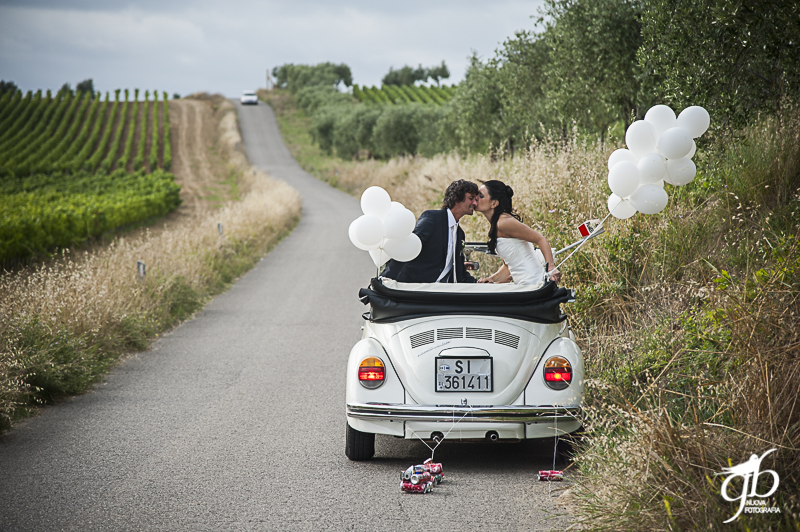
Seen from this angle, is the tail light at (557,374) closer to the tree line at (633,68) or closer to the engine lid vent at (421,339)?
the engine lid vent at (421,339)

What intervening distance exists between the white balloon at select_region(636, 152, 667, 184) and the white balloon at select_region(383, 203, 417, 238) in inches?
80.2

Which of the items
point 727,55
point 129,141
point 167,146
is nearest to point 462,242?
point 727,55

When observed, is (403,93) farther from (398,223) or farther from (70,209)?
(398,223)

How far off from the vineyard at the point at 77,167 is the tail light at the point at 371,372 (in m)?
16.0

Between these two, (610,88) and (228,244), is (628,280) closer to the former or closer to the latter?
(610,88)

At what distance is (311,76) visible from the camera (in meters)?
109

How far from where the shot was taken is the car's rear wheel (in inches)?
207

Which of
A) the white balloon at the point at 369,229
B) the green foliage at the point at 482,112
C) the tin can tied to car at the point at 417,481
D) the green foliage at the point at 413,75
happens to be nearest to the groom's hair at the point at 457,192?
the white balloon at the point at 369,229

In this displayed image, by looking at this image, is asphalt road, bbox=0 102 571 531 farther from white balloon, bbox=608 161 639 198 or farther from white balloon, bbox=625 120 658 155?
white balloon, bbox=625 120 658 155

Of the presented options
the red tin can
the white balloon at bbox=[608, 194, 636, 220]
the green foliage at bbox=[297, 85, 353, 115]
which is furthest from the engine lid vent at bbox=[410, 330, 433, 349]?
the green foliage at bbox=[297, 85, 353, 115]

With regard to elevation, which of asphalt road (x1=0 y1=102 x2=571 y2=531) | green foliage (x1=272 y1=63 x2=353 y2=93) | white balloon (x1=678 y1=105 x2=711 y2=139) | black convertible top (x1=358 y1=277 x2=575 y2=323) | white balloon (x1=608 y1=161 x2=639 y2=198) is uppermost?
green foliage (x1=272 y1=63 x2=353 y2=93)

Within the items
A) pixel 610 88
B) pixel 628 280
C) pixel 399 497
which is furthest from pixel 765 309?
pixel 610 88

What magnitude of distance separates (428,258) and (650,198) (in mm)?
1945

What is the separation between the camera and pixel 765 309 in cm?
424
